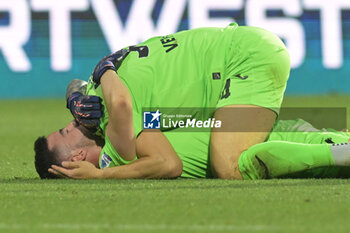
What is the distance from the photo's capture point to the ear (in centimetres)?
547

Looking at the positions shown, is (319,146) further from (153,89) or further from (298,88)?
(298,88)

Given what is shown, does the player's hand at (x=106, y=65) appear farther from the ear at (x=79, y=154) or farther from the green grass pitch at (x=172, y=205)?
the green grass pitch at (x=172, y=205)

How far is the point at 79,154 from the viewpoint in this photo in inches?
216

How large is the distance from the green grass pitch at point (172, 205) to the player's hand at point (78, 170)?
74 millimetres

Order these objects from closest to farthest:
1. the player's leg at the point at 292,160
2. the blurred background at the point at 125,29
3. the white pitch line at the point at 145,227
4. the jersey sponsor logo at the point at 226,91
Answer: the white pitch line at the point at 145,227 → the player's leg at the point at 292,160 → the jersey sponsor logo at the point at 226,91 → the blurred background at the point at 125,29

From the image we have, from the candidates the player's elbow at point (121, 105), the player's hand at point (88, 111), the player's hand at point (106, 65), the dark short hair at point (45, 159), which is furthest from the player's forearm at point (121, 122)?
the dark short hair at point (45, 159)

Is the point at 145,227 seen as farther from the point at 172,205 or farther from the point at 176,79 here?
the point at 176,79

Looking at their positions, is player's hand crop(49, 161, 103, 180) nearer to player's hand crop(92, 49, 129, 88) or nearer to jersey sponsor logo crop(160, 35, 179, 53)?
player's hand crop(92, 49, 129, 88)

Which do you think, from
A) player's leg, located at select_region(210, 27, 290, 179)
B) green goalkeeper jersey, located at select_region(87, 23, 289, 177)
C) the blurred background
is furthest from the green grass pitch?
the blurred background

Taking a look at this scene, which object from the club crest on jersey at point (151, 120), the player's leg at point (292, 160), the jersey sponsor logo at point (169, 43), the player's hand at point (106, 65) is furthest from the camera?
the jersey sponsor logo at point (169, 43)

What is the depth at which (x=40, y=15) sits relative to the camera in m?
14.5

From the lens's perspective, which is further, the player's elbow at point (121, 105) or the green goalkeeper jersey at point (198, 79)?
the green goalkeeper jersey at point (198, 79)

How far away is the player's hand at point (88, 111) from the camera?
541 cm

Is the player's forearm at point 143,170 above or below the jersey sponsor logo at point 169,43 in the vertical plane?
below
